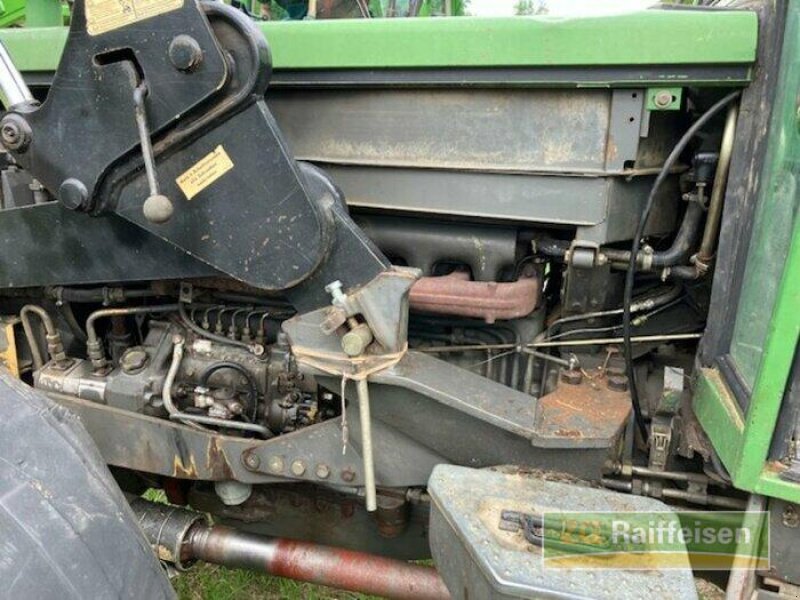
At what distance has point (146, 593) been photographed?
1.08 meters

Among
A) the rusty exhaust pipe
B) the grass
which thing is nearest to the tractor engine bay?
the rusty exhaust pipe

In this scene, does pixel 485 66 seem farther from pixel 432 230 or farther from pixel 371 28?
pixel 432 230

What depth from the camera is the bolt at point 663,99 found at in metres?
1.18

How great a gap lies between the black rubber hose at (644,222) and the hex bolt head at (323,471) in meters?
0.72

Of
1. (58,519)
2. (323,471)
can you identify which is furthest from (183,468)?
(58,519)

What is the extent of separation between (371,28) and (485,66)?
0.85 ft

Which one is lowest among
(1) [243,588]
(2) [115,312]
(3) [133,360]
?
(1) [243,588]

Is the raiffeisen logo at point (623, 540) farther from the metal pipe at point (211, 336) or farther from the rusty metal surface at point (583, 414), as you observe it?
the metal pipe at point (211, 336)

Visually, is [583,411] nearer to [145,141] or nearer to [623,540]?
[623,540]

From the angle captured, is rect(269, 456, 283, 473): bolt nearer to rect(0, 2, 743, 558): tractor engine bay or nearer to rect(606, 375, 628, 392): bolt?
rect(0, 2, 743, 558): tractor engine bay

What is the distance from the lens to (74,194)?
4.22 feet

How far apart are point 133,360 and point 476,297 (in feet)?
3.04

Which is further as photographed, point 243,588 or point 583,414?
point 243,588

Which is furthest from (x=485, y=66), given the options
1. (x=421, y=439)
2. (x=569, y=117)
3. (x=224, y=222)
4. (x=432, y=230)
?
(x=421, y=439)
